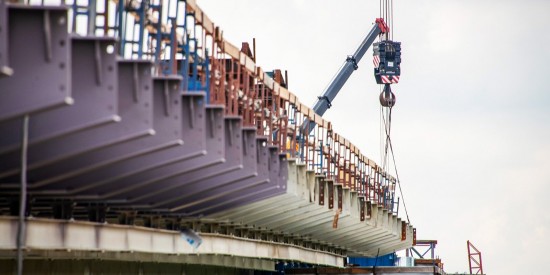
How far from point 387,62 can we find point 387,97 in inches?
117

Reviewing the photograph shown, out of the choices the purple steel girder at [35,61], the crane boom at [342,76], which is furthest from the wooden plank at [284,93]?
the crane boom at [342,76]

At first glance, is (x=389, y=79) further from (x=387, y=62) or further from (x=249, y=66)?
(x=249, y=66)

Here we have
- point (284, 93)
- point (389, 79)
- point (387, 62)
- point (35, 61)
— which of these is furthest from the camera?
point (387, 62)

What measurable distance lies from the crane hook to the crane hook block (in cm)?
84

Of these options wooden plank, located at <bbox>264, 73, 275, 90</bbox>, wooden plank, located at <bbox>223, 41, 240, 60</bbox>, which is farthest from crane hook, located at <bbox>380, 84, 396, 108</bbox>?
wooden plank, located at <bbox>223, 41, 240, 60</bbox>

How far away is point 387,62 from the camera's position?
10131 cm

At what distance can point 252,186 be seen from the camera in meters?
31.8

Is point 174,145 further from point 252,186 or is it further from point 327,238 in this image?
point 327,238

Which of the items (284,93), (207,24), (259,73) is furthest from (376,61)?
(207,24)

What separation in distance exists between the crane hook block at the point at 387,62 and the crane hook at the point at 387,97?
84 cm

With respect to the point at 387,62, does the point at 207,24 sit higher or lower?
lower

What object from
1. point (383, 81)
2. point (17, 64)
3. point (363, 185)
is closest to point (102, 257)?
point (17, 64)

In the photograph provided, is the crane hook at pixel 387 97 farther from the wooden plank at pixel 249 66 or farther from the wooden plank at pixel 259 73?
the wooden plank at pixel 249 66

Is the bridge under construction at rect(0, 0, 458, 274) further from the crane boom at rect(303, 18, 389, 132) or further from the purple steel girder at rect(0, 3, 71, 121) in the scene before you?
the crane boom at rect(303, 18, 389, 132)
